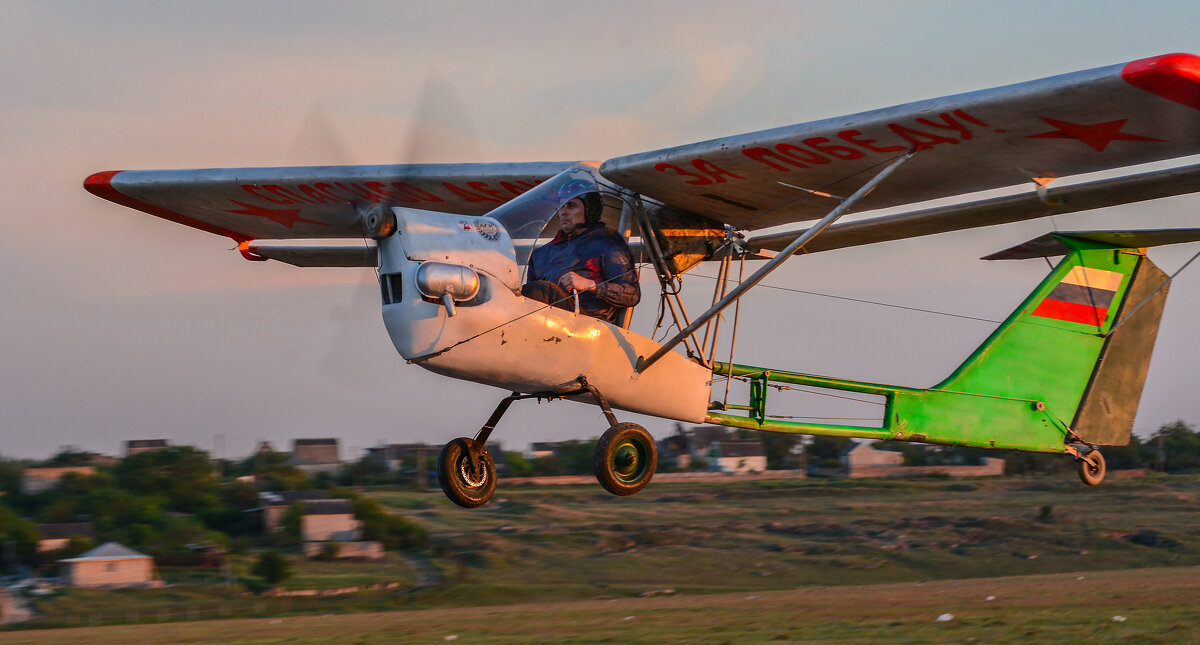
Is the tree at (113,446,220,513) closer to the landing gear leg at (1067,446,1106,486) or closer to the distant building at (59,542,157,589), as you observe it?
the distant building at (59,542,157,589)

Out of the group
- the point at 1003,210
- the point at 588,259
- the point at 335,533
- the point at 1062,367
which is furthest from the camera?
the point at 335,533

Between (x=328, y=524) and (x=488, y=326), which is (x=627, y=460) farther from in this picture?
(x=328, y=524)

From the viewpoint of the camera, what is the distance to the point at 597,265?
28.5ft

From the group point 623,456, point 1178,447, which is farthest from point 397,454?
point 623,456

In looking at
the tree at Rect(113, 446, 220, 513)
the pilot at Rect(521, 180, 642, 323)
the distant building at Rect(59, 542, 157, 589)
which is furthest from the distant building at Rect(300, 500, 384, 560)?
the pilot at Rect(521, 180, 642, 323)

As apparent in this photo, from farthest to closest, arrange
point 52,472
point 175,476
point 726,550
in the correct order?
point 52,472 < point 175,476 < point 726,550

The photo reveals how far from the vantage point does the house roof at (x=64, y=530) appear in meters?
47.5

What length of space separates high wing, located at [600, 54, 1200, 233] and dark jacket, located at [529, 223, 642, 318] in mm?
551

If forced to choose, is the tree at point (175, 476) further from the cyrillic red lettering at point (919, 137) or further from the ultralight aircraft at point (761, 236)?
the cyrillic red lettering at point (919, 137)

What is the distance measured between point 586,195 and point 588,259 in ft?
1.75

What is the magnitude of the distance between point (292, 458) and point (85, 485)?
414 inches

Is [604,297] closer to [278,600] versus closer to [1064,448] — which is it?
[1064,448]

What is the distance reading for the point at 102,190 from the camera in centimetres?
1127

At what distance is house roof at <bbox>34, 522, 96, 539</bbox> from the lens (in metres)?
47.5
